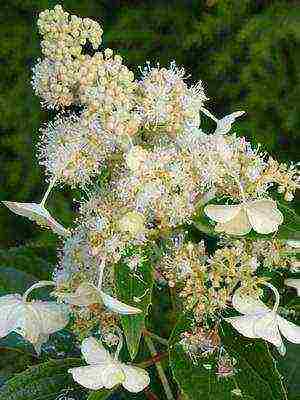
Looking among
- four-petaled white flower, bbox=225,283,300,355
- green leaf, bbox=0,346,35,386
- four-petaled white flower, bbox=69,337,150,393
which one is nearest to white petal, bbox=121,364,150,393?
four-petaled white flower, bbox=69,337,150,393

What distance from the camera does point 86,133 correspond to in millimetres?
925

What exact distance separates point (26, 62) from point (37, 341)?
1.23 meters

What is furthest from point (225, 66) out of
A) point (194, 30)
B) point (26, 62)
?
point (26, 62)

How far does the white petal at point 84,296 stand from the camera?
2.90 ft

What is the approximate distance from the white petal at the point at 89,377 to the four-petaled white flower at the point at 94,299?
69 mm

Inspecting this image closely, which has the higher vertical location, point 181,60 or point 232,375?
point 181,60

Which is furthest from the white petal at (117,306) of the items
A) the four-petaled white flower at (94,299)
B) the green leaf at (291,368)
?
the green leaf at (291,368)

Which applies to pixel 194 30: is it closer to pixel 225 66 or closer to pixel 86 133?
pixel 225 66

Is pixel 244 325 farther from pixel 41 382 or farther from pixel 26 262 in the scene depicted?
pixel 26 262

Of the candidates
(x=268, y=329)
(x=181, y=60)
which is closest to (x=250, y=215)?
(x=268, y=329)

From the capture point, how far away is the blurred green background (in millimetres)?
1857

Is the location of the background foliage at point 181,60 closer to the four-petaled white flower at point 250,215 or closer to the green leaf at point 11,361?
the green leaf at point 11,361

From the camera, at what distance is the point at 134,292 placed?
0.92m

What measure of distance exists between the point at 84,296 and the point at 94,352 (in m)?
0.07
